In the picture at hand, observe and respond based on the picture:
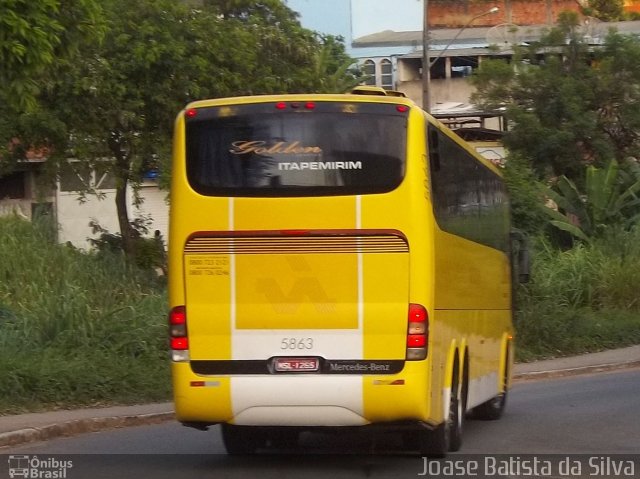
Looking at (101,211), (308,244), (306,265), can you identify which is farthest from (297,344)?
(101,211)

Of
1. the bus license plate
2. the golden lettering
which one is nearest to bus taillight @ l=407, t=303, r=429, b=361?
the bus license plate

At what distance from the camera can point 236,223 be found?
10.3 meters

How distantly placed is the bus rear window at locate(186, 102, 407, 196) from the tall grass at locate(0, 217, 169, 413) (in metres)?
5.86

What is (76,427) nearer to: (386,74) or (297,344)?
(297,344)

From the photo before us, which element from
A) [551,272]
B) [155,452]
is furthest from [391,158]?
[551,272]

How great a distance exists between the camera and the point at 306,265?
10141 mm

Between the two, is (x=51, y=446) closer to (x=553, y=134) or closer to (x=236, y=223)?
(x=236, y=223)

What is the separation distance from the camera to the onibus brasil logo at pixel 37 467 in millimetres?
10508

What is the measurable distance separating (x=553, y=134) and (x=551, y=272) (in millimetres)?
14317

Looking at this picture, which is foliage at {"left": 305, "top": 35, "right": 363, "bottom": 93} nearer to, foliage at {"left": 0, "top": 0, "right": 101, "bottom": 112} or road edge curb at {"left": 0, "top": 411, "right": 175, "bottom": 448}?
road edge curb at {"left": 0, "top": 411, "right": 175, "bottom": 448}

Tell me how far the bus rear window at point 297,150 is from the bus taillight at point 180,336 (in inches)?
42.5

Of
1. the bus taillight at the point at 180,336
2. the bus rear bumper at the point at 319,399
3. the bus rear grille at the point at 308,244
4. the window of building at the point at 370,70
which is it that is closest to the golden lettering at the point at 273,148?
the bus rear grille at the point at 308,244

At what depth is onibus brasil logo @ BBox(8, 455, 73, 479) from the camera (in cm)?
1051

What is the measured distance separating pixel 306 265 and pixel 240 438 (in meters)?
2.41
